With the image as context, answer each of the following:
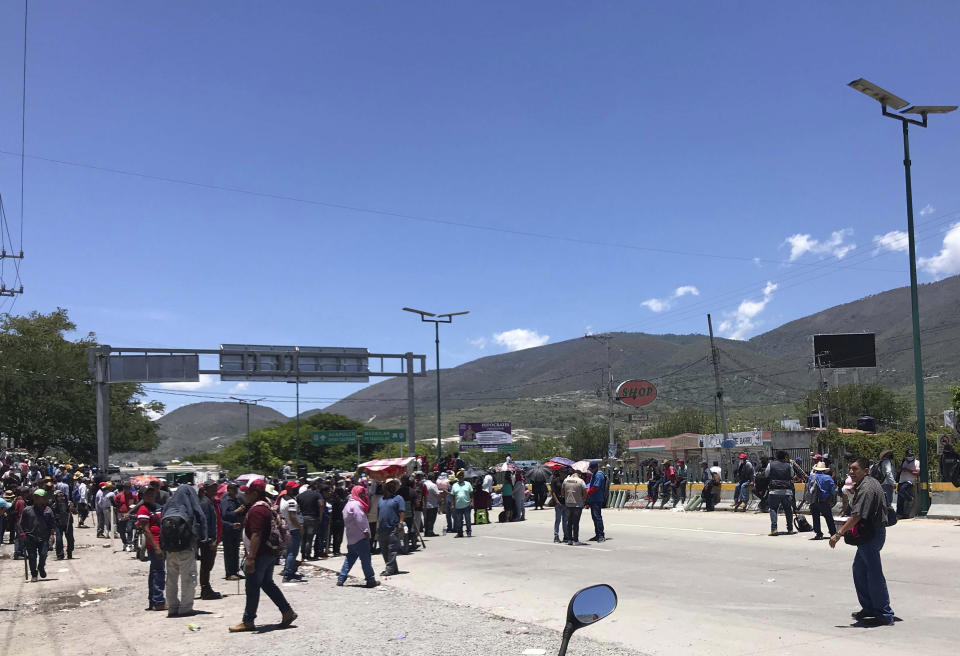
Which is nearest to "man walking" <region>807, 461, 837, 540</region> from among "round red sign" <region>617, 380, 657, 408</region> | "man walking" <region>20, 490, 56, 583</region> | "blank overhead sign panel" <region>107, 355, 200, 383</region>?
"man walking" <region>20, 490, 56, 583</region>

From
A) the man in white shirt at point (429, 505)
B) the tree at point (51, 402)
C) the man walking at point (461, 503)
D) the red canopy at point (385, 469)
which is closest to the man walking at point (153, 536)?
the red canopy at point (385, 469)

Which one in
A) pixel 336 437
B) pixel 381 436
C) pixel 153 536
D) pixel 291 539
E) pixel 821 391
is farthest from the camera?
pixel 336 437

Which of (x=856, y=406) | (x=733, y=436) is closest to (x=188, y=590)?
(x=733, y=436)

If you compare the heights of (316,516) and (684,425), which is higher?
(316,516)

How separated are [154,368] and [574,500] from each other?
97.5 feet

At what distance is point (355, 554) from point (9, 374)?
59.9 m

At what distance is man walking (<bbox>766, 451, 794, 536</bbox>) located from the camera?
18.8 meters

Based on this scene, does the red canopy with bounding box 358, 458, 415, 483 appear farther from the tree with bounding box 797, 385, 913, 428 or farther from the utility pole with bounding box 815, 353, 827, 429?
the tree with bounding box 797, 385, 913, 428

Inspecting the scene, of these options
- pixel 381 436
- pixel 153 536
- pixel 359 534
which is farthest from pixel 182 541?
pixel 381 436

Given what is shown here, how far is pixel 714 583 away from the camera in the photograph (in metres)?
12.5

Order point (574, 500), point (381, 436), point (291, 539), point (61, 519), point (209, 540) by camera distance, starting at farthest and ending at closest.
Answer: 1. point (381, 436)
2. point (61, 519)
3. point (574, 500)
4. point (291, 539)
5. point (209, 540)

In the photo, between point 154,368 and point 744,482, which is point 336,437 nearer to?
point 154,368

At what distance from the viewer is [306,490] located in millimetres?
17547

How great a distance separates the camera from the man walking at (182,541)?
37.0 ft
